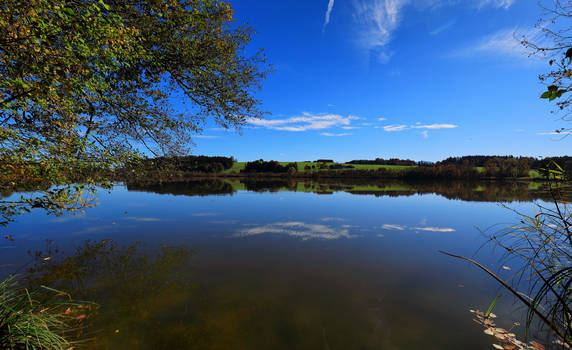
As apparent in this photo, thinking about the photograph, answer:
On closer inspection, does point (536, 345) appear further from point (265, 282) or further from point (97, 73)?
point (97, 73)

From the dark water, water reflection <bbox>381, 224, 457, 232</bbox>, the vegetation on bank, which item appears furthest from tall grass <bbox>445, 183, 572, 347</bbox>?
the vegetation on bank

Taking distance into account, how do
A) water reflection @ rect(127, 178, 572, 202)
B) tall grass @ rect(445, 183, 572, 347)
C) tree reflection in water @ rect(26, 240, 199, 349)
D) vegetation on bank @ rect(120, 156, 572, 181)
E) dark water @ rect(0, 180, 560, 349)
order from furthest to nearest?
vegetation on bank @ rect(120, 156, 572, 181), water reflection @ rect(127, 178, 572, 202), dark water @ rect(0, 180, 560, 349), tree reflection in water @ rect(26, 240, 199, 349), tall grass @ rect(445, 183, 572, 347)

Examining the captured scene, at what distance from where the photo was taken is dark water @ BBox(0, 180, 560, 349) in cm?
532

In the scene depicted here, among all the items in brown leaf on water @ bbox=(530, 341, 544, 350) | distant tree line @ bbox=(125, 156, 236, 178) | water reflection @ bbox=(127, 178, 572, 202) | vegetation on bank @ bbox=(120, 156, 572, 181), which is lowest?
brown leaf on water @ bbox=(530, 341, 544, 350)

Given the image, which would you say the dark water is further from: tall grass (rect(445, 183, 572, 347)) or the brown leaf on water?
tall grass (rect(445, 183, 572, 347))

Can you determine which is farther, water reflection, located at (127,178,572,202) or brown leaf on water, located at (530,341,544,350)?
water reflection, located at (127,178,572,202)

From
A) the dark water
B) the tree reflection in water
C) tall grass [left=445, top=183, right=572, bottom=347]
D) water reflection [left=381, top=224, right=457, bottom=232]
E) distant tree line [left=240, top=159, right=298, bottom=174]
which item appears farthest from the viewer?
distant tree line [left=240, top=159, right=298, bottom=174]

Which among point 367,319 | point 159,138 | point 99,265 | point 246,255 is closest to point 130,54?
point 159,138

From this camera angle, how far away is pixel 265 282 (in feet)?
25.4

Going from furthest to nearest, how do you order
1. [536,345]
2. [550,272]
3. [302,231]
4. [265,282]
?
[302,231]
[265,282]
[536,345]
[550,272]

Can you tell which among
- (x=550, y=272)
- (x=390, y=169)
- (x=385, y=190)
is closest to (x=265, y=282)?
(x=550, y=272)

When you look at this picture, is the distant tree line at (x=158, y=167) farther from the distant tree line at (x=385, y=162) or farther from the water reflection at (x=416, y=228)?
the distant tree line at (x=385, y=162)

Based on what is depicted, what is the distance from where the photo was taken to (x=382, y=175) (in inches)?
3851

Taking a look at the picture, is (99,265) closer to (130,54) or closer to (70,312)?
(70,312)
